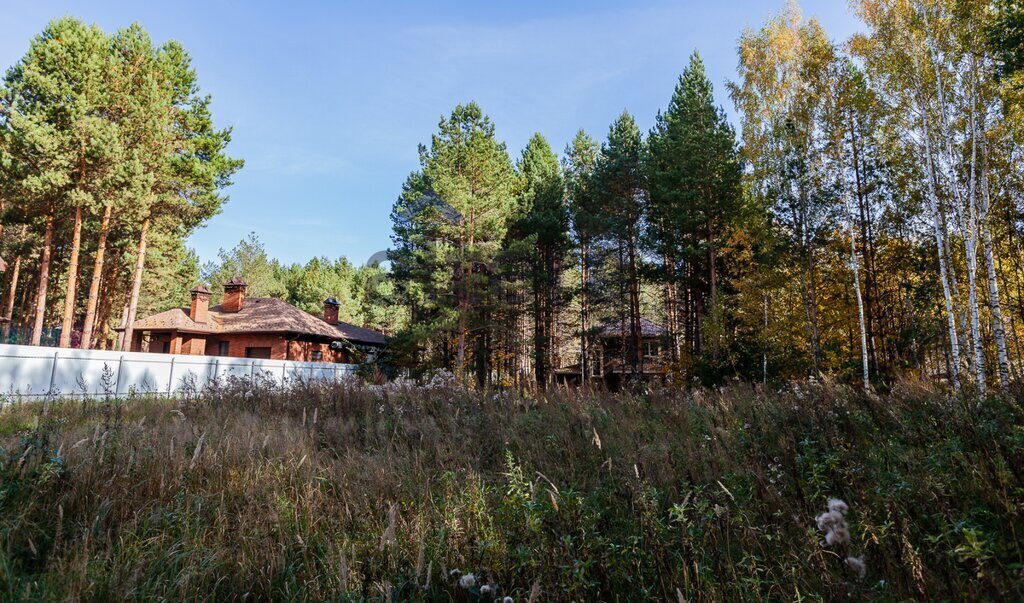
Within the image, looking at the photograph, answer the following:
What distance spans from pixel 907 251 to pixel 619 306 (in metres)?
12.8

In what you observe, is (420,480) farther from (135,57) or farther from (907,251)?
(135,57)

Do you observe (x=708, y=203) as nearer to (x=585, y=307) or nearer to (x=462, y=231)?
(x=585, y=307)

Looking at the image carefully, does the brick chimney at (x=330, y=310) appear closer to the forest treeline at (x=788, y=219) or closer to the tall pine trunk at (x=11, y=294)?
the forest treeline at (x=788, y=219)

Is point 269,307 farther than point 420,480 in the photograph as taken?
Yes

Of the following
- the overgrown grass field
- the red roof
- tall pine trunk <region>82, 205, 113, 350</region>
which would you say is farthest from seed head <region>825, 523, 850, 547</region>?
the red roof

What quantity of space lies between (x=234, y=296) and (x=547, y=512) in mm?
38010

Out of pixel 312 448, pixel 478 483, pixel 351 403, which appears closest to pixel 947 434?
pixel 478 483

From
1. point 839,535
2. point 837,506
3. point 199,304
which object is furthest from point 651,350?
point 839,535

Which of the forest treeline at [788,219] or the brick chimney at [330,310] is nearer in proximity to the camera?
the forest treeline at [788,219]

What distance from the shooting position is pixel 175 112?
25.1 m

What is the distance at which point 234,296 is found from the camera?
35000 millimetres

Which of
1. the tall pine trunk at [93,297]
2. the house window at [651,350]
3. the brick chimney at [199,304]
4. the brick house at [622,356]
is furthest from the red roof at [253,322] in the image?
the house window at [651,350]

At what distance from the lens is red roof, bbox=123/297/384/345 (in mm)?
30891

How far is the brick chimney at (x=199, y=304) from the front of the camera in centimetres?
3183
